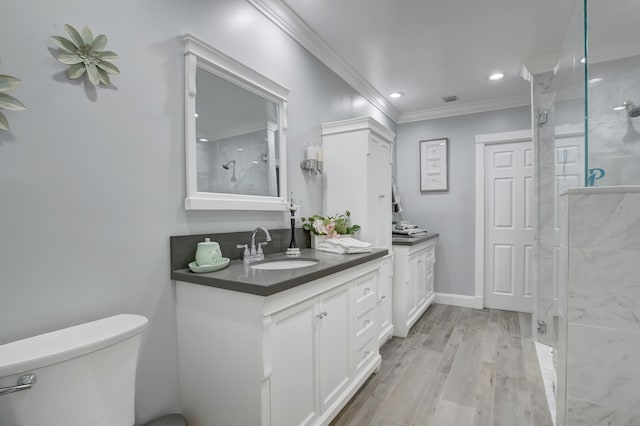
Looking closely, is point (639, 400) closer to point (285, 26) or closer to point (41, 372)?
point (41, 372)

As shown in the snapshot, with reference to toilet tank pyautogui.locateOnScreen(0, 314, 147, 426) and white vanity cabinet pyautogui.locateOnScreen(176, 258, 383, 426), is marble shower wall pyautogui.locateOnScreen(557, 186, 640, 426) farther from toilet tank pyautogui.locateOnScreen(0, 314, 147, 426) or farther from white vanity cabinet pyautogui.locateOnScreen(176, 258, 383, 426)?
toilet tank pyautogui.locateOnScreen(0, 314, 147, 426)

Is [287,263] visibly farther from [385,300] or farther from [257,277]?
[385,300]

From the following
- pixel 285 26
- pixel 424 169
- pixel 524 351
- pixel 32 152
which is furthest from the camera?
pixel 424 169

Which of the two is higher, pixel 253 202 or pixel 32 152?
pixel 32 152

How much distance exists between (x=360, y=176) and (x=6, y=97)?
1.95 metres

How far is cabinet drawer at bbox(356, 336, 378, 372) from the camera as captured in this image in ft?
6.47

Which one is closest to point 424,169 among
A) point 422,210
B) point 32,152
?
point 422,210

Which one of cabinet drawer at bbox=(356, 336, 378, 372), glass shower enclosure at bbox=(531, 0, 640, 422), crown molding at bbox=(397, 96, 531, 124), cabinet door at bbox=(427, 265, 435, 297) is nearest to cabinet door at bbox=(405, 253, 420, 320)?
cabinet door at bbox=(427, 265, 435, 297)

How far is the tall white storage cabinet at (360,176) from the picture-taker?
2402 mm

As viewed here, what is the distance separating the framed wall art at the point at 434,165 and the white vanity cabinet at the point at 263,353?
2.82 m

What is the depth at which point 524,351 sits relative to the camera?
8.67ft

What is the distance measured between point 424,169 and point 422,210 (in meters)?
0.56

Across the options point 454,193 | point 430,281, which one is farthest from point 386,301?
point 454,193

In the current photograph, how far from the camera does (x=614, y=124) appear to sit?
1.61 meters
